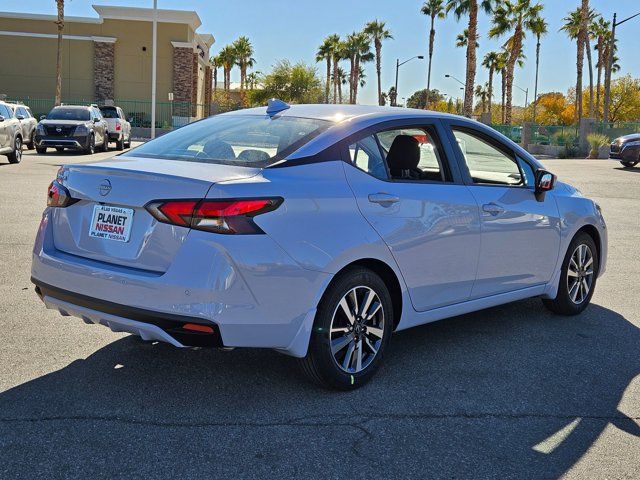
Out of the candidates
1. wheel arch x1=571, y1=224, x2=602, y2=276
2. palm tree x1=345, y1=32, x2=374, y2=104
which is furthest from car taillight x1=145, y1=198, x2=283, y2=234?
palm tree x1=345, y1=32, x2=374, y2=104

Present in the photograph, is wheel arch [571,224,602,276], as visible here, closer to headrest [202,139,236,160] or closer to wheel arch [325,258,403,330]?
wheel arch [325,258,403,330]

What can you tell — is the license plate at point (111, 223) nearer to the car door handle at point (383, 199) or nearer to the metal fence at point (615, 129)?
the car door handle at point (383, 199)

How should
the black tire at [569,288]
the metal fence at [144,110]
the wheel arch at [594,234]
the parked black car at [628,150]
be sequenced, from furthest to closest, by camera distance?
the metal fence at [144,110] < the parked black car at [628,150] < the wheel arch at [594,234] < the black tire at [569,288]

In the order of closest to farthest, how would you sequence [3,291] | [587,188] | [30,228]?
[3,291]
[30,228]
[587,188]

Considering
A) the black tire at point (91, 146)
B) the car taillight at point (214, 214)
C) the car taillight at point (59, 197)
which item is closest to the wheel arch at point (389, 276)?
the car taillight at point (214, 214)

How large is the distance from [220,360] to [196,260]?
49.9 inches

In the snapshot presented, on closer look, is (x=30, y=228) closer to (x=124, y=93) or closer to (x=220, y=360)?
(x=220, y=360)

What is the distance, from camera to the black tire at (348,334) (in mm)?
4074

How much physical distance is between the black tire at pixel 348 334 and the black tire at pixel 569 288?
225 centimetres

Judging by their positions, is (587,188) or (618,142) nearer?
(587,188)

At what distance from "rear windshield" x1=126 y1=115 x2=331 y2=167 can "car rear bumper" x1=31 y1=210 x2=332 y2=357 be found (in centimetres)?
63

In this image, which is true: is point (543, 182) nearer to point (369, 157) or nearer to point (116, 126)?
point (369, 157)

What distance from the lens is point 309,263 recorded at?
3.88m

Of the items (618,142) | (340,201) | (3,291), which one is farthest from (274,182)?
(618,142)
